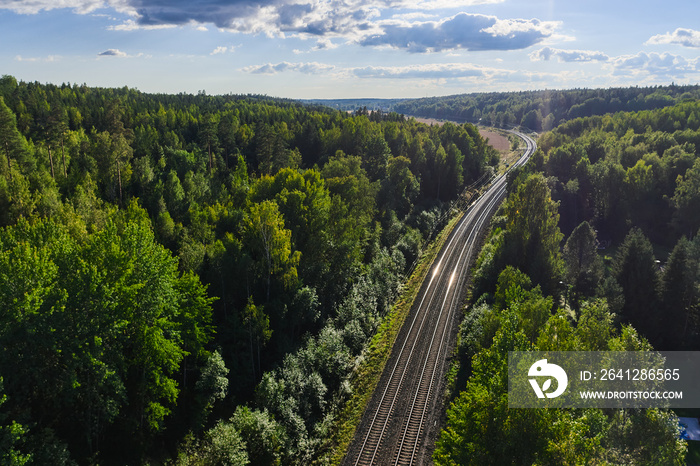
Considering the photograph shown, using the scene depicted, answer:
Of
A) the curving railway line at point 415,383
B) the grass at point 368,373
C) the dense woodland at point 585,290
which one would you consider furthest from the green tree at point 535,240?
the grass at point 368,373

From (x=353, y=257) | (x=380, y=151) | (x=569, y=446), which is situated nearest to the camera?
(x=569, y=446)

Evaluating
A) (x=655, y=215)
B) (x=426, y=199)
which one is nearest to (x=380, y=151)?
(x=426, y=199)

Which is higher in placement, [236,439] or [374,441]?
[236,439]

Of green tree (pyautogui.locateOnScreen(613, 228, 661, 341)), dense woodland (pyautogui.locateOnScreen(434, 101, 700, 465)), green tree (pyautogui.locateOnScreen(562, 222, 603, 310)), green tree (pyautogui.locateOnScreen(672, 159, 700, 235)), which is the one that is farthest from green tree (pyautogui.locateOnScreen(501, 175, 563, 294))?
green tree (pyautogui.locateOnScreen(672, 159, 700, 235))

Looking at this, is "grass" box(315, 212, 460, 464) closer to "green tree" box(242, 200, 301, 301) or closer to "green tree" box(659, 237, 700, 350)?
"green tree" box(242, 200, 301, 301)

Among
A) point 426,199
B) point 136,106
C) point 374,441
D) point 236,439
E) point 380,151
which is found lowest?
point 374,441

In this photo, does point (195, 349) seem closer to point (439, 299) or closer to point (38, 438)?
point (38, 438)

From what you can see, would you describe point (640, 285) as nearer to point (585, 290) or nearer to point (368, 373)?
point (585, 290)

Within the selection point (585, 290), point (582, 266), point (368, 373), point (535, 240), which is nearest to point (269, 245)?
point (368, 373)

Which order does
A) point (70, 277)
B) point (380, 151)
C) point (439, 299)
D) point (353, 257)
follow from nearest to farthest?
point (70, 277) < point (353, 257) < point (439, 299) < point (380, 151)
